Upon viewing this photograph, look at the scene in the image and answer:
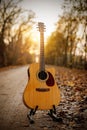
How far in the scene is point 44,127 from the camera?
19.7 feet

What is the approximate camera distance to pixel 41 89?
6527 mm

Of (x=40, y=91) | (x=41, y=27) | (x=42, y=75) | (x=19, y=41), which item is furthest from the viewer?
(x=19, y=41)

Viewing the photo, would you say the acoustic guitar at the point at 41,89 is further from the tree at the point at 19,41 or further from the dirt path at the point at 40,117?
the tree at the point at 19,41

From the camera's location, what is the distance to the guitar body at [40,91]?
6398 millimetres

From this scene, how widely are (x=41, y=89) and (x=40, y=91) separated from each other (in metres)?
0.05

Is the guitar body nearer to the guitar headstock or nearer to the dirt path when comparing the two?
the dirt path

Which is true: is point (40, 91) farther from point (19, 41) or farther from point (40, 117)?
point (19, 41)

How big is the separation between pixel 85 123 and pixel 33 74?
5.22 ft

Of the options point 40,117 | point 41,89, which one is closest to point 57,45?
point 40,117

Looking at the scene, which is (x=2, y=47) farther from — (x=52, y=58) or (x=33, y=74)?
(x=33, y=74)

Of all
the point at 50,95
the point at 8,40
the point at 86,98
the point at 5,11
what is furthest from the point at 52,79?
the point at 8,40

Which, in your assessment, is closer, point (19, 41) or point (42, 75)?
point (42, 75)

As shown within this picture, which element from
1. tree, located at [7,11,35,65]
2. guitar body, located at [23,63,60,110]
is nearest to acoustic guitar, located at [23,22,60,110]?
guitar body, located at [23,63,60,110]

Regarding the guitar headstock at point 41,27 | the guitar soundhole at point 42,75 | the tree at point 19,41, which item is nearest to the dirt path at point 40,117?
the guitar soundhole at point 42,75
